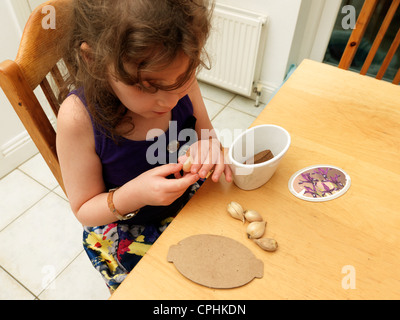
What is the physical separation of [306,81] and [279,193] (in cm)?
39

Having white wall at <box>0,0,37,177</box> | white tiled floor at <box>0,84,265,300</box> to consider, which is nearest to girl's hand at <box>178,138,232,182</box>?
white tiled floor at <box>0,84,265,300</box>

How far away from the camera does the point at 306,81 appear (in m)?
0.83

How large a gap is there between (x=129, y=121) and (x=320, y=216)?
41cm

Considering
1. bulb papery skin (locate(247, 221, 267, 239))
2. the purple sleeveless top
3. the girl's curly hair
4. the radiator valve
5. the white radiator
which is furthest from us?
the radiator valve

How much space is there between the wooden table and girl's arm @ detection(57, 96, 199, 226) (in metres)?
0.07

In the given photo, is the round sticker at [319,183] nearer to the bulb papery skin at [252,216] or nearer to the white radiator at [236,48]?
the bulb papery skin at [252,216]

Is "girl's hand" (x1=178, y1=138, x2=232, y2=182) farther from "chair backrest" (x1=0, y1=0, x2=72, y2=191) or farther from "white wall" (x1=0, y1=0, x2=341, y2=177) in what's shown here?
"white wall" (x1=0, y1=0, x2=341, y2=177)

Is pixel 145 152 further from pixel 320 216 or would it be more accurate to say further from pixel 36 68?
pixel 320 216

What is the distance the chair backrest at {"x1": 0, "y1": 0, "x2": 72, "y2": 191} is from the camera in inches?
20.5

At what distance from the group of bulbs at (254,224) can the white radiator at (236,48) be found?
1.14m
